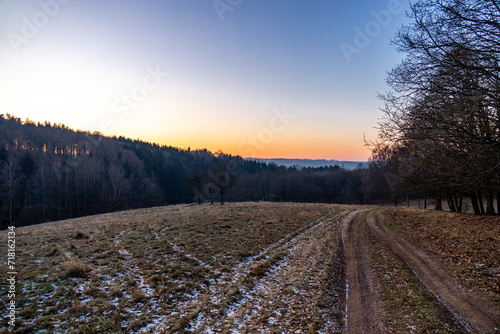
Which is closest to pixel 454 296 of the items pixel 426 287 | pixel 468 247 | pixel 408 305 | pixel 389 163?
pixel 426 287

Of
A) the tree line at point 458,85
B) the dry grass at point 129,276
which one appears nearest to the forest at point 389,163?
the tree line at point 458,85

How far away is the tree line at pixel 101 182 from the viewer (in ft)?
Result: 177

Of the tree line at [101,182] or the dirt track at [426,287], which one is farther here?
the tree line at [101,182]

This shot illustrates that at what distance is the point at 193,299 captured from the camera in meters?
7.76

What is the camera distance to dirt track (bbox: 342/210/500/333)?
587 cm

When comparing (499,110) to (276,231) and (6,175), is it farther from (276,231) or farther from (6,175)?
(6,175)

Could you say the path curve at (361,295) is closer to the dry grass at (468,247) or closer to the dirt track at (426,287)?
the dirt track at (426,287)

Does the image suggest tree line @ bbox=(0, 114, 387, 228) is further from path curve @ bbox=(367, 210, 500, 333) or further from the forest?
path curve @ bbox=(367, 210, 500, 333)

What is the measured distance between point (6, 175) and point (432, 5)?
76.7 meters

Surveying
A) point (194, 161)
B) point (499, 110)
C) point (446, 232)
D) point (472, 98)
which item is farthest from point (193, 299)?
point (194, 161)

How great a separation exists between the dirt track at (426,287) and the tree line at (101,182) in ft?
134

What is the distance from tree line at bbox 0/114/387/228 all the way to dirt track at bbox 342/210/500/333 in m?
40.9

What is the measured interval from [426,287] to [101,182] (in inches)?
3523

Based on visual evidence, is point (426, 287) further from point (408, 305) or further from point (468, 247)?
point (468, 247)
